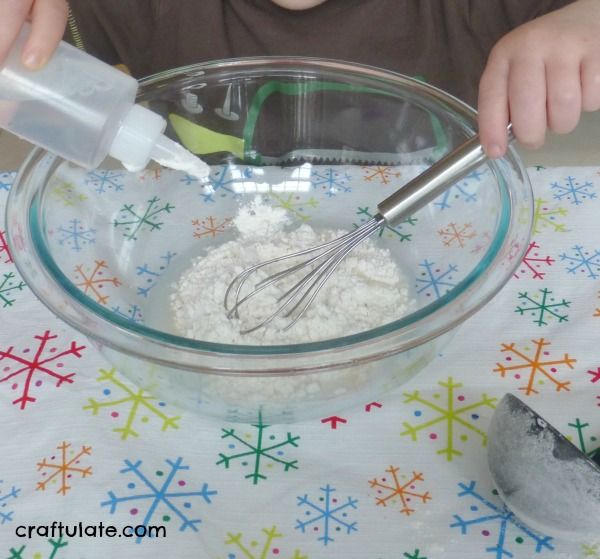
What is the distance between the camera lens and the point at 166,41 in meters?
0.81

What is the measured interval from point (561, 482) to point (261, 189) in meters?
0.40

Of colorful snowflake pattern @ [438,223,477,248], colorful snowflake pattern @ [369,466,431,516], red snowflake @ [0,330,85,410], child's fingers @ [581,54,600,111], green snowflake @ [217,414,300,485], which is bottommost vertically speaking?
colorful snowflake pattern @ [369,466,431,516]

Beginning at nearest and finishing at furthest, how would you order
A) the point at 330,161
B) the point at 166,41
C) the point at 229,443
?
the point at 229,443
the point at 330,161
the point at 166,41

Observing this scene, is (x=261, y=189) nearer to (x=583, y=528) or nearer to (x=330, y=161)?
(x=330, y=161)

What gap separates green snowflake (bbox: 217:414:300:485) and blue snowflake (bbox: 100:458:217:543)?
3 centimetres

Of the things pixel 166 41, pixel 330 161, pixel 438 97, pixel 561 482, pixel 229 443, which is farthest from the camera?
pixel 166 41

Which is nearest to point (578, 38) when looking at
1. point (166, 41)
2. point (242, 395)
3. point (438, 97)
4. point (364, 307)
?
point (438, 97)

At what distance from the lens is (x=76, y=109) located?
41cm

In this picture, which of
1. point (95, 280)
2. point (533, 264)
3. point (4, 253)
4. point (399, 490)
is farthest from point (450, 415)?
point (4, 253)

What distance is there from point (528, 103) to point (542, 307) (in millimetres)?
183

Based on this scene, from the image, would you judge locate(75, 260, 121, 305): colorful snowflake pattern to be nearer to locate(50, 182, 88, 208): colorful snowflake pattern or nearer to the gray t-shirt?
locate(50, 182, 88, 208): colorful snowflake pattern

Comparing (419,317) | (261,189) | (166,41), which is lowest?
(419,317)

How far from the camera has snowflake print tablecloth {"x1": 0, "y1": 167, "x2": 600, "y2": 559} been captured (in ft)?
1.35

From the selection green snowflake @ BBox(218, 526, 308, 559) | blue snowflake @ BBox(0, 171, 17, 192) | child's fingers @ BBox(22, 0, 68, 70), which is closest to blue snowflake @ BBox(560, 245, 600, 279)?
green snowflake @ BBox(218, 526, 308, 559)
